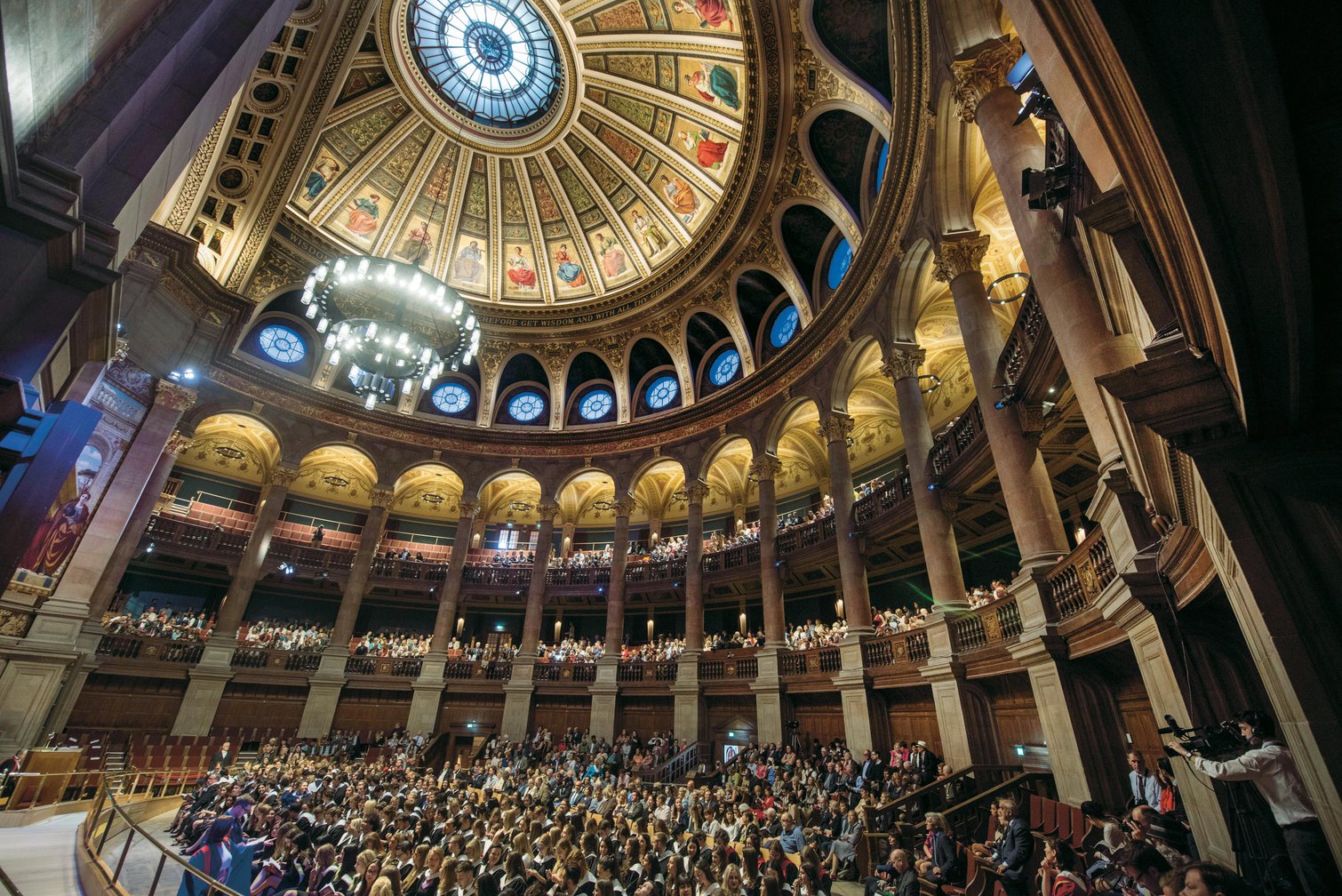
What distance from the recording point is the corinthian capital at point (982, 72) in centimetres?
954

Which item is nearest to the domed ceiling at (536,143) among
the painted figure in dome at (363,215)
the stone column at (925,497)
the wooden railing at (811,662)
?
the painted figure in dome at (363,215)

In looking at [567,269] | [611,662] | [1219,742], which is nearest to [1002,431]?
[1219,742]

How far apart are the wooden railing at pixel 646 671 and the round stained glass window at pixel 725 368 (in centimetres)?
1206

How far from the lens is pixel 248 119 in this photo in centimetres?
1616

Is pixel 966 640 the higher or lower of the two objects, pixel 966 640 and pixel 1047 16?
the lower

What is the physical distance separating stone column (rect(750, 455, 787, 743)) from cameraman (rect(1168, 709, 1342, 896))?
1456 cm

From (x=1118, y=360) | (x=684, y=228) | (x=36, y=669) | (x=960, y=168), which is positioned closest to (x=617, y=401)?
(x=684, y=228)

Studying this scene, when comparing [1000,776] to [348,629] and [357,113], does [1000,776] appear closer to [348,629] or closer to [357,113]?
[348,629]

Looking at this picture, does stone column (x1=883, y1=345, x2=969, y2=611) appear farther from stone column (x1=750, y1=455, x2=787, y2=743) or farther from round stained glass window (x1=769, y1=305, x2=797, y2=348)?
round stained glass window (x1=769, y1=305, x2=797, y2=348)

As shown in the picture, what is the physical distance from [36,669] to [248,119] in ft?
50.5

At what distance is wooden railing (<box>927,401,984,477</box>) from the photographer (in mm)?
12172

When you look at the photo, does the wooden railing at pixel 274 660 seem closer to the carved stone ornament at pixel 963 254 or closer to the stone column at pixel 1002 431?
the stone column at pixel 1002 431

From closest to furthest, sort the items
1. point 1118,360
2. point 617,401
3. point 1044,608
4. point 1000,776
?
point 1118,360
point 1044,608
point 1000,776
point 617,401

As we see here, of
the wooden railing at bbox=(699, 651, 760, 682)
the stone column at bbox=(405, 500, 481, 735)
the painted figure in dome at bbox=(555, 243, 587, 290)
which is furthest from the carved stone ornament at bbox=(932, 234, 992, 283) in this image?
the stone column at bbox=(405, 500, 481, 735)
